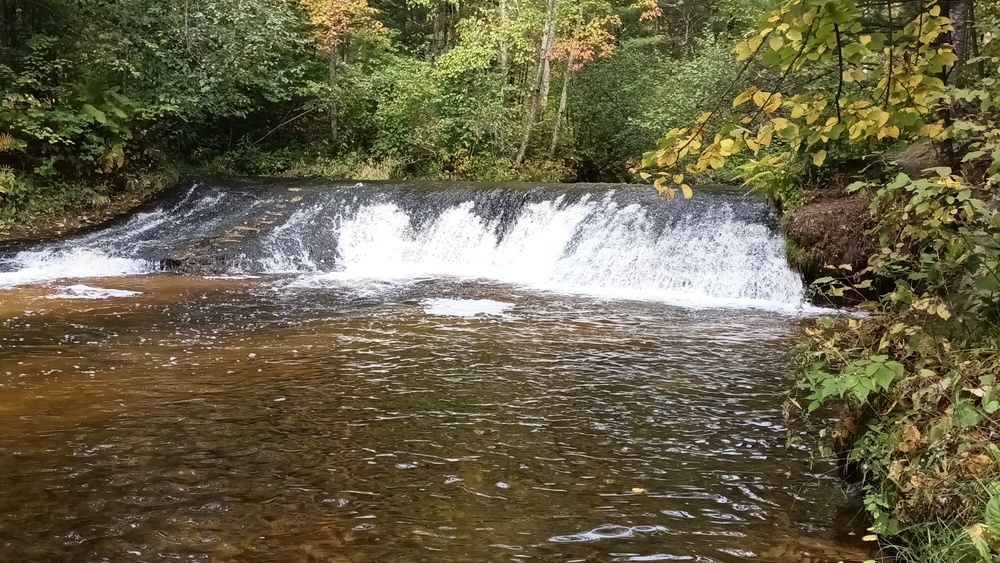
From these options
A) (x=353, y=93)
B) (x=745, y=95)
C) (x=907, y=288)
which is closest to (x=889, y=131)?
(x=745, y=95)

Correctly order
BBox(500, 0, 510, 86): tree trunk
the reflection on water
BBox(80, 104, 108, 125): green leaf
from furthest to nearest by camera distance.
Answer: BBox(500, 0, 510, 86): tree trunk, BBox(80, 104, 108, 125): green leaf, the reflection on water

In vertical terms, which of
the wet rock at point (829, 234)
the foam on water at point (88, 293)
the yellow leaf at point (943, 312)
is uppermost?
the wet rock at point (829, 234)

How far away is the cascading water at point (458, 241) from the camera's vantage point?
9922mm

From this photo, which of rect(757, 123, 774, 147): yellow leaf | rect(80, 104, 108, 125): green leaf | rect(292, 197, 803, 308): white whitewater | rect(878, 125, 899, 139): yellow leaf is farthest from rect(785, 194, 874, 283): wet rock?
rect(80, 104, 108, 125): green leaf

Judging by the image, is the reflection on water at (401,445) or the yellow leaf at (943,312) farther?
the reflection on water at (401,445)

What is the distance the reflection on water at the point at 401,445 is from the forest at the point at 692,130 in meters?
0.64

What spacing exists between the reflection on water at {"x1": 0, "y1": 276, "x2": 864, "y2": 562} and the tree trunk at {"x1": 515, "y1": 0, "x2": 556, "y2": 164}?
11301mm

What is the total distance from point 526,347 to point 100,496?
3.68m

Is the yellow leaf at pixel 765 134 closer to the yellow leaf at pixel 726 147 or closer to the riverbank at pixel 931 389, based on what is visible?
the yellow leaf at pixel 726 147

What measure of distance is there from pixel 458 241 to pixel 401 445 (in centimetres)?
855

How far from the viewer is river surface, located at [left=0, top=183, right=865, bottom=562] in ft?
9.71

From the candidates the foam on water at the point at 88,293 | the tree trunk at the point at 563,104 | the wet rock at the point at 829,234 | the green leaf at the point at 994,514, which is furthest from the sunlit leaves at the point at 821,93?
the tree trunk at the point at 563,104

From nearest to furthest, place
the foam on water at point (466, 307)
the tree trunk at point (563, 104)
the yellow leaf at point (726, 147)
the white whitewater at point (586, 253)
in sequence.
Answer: the yellow leaf at point (726, 147) → the foam on water at point (466, 307) → the white whitewater at point (586, 253) → the tree trunk at point (563, 104)

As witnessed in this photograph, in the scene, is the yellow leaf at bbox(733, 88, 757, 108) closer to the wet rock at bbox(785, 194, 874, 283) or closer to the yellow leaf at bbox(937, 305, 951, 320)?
the yellow leaf at bbox(937, 305, 951, 320)
